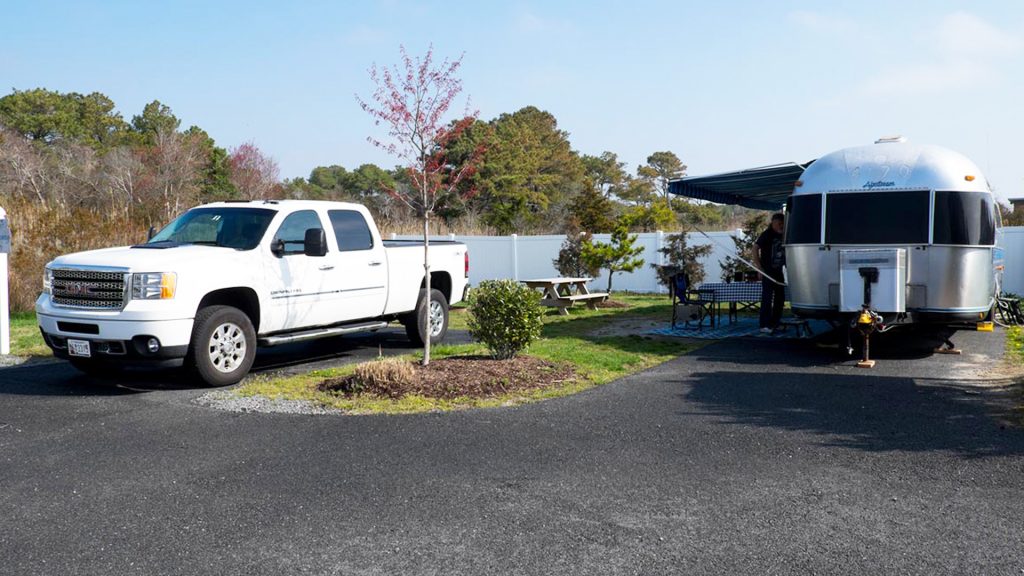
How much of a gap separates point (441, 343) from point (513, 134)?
37.9 meters

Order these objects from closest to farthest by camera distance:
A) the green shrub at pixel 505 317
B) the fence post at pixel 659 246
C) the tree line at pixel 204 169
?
1. the green shrub at pixel 505 317
2. the fence post at pixel 659 246
3. the tree line at pixel 204 169

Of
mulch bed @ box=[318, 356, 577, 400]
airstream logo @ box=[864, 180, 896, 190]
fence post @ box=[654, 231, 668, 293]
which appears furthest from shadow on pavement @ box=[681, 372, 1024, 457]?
fence post @ box=[654, 231, 668, 293]

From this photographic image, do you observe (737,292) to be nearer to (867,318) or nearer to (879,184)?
(879,184)

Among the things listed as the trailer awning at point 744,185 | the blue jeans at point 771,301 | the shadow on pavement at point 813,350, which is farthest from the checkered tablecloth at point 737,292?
the trailer awning at point 744,185

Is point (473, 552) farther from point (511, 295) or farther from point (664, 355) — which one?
point (664, 355)

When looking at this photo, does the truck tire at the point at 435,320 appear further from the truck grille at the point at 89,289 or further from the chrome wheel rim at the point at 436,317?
the truck grille at the point at 89,289

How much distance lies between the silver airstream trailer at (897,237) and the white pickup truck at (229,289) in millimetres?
5184

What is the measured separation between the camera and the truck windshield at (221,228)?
32.0ft

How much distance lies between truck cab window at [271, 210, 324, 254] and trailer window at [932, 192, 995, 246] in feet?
24.5

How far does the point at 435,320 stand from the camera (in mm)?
12062

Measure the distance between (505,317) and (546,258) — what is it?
15325 millimetres

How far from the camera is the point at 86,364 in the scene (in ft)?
31.6

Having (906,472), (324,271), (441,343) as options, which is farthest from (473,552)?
(441,343)

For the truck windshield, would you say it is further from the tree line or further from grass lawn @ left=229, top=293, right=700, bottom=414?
the tree line
